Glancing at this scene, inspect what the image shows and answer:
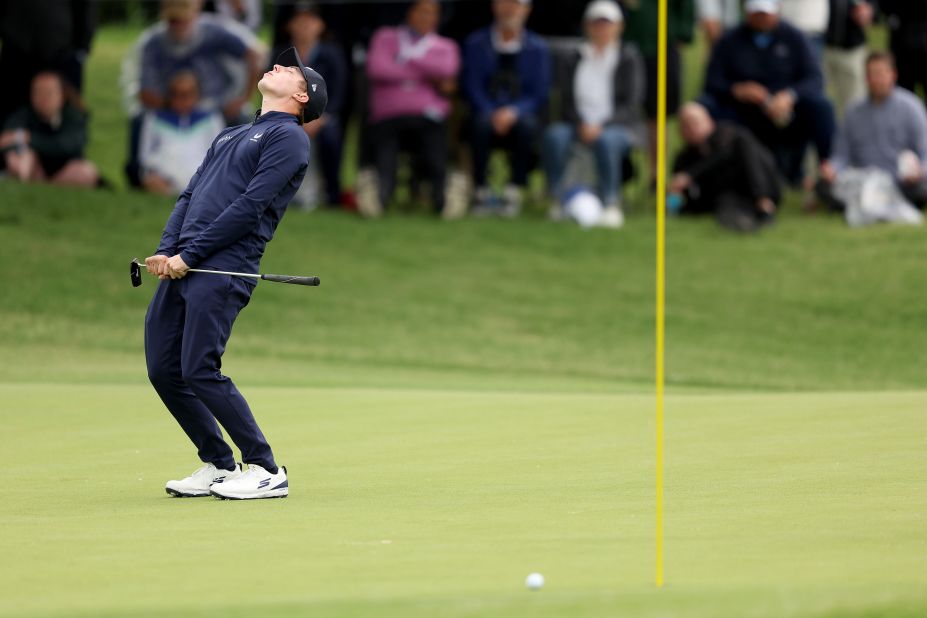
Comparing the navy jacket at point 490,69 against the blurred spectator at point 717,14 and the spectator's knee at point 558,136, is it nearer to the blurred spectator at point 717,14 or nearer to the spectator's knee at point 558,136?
the spectator's knee at point 558,136

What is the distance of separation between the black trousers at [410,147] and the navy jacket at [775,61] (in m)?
3.35

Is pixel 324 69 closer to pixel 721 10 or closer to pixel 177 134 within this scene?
pixel 177 134

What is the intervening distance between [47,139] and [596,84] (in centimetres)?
623

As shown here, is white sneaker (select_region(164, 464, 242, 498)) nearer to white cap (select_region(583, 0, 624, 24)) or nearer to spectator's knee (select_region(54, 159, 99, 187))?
white cap (select_region(583, 0, 624, 24))

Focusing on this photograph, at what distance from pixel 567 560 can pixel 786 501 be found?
1572 mm

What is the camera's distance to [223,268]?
7.59 meters

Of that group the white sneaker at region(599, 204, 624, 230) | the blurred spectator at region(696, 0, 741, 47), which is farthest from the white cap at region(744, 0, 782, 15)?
the white sneaker at region(599, 204, 624, 230)

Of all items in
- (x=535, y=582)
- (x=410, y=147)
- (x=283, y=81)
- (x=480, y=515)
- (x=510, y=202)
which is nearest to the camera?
(x=535, y=582)

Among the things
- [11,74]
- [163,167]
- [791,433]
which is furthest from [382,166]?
[791,433]

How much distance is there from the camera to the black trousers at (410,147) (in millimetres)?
18750

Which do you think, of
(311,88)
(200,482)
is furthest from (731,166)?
(200,482)

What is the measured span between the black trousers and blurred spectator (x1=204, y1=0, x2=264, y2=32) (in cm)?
341

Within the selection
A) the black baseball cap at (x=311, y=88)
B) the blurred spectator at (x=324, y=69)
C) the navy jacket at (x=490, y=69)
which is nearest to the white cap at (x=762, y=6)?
the navy jacket at (x=490, y=69)

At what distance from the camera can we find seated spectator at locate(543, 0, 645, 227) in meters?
18.7
